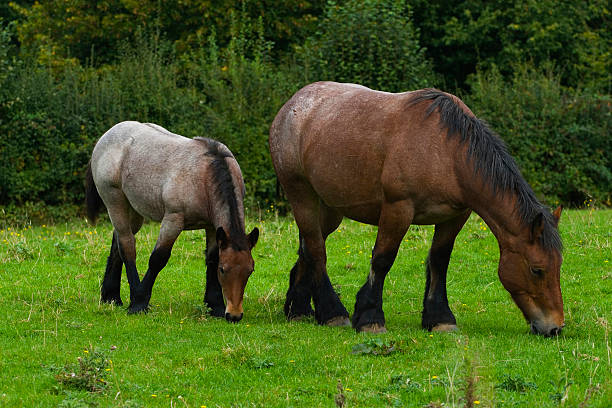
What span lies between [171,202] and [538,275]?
3879mm

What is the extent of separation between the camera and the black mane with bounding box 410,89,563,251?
7.25 metres

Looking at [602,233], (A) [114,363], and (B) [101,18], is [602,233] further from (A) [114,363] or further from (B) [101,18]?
(B) [101,18]

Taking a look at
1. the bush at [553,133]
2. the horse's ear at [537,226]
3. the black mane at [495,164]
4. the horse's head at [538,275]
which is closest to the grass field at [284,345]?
the horse's head at [538,275]

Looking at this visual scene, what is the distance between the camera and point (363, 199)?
8.03m

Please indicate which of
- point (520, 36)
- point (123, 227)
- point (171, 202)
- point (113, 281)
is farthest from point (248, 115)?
point (520, 36)

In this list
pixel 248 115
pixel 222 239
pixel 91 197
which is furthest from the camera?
pixel 248 115

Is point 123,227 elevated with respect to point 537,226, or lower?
lower

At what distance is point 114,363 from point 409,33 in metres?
15.2

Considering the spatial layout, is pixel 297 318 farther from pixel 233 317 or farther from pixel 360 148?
pixel 360 148

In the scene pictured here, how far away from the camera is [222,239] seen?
27.2 feet

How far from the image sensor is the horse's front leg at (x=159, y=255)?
870 cm

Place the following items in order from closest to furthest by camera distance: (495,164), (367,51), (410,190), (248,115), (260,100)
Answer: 1. (495,164)
2. (410,190)
3. (248,115)
4. (260,100)
5. (367,51)

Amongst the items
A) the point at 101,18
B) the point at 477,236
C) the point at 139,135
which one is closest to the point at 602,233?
the point at 477,236

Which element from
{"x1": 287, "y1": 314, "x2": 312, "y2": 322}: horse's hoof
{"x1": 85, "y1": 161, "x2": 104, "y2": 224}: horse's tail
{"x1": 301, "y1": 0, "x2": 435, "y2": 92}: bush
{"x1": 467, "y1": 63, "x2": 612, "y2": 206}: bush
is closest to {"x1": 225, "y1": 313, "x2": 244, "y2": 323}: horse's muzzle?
{"x1": 287, "y1": 314, "x2": 312, "y2": 322}: horse's hoof
